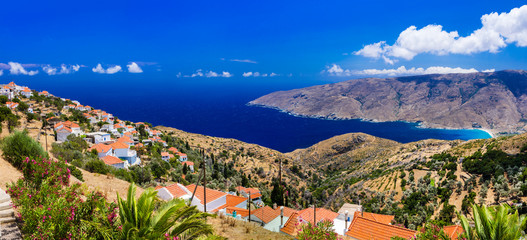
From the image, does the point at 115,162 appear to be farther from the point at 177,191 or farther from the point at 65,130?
the point at 177,191

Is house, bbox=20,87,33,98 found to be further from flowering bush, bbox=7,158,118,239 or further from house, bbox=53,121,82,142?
flowering bush, bbox=7,158,118,239

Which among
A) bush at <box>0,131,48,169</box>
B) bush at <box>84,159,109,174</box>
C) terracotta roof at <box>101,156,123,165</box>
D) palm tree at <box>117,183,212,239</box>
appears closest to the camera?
palm tree at <box>117,183,212,239</box>

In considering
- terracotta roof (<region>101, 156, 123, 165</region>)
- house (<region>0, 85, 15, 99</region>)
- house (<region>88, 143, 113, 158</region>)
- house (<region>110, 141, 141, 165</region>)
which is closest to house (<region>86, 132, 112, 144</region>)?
house (<region>110, 141, 141, 165</region>)

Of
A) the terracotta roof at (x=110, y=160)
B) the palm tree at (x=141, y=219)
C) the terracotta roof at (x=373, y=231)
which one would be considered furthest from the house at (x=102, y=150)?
the palm tree at (x=141, y=219)

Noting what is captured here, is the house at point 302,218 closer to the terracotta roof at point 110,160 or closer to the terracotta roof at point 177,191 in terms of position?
the terracotta roof at point 177,191

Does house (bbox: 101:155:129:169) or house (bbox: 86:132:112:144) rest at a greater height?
house (bbox: 86:132:112:144)

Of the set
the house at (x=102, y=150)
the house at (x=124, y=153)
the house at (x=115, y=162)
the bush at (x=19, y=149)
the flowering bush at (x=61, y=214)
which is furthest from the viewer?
the house at (x=124, y=153)

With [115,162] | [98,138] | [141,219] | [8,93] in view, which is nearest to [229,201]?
[115,162]

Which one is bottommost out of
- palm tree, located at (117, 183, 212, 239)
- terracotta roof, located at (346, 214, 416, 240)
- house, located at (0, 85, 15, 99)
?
terracotta roof, located at (346, 214, 416, 240)
